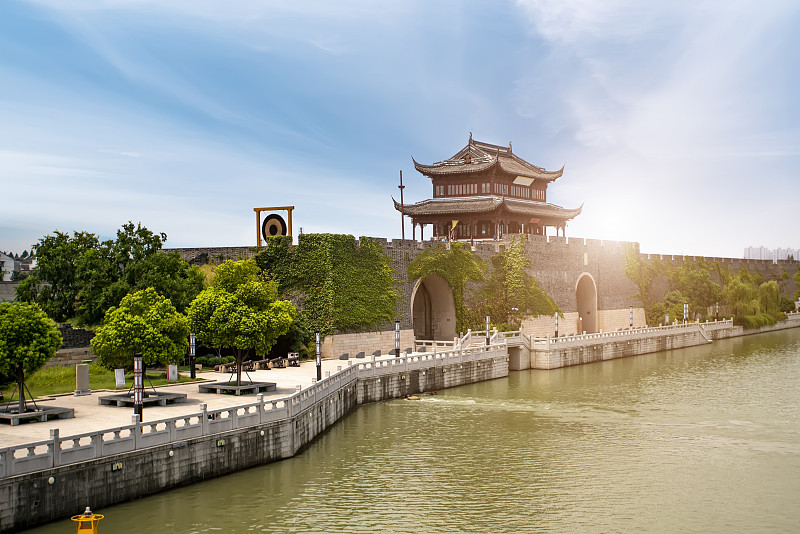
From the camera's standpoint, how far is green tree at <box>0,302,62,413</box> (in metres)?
18.7

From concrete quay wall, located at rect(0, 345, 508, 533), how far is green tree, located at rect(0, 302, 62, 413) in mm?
3351

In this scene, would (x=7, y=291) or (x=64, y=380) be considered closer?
(x=64, y=380)

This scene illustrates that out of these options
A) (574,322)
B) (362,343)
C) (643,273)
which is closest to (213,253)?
(362,343)

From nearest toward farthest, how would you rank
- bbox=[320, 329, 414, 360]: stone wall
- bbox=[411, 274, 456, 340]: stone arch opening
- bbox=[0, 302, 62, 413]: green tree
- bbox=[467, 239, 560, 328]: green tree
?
bbox=[0, 302, 62, 413]: green tree < bbox=[320, 329, 414, 360]: stone wall < bbox=[411, 274, 456, 340]: stone arch opening < bbox=[467, 239, 560, 328]: green tree

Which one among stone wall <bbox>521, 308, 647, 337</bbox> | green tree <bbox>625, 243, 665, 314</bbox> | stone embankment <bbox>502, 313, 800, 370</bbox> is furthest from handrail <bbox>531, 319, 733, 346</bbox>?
green tree <bbox>625, 243, 665, 314</bbox>

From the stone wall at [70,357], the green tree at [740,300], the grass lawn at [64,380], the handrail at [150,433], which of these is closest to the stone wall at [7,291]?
the stone wall at [70,357]

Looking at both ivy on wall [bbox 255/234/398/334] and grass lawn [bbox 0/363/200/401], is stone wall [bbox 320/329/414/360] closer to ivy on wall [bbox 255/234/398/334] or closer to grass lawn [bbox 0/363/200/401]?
ivy on wall [bbox 255/234/398/334]

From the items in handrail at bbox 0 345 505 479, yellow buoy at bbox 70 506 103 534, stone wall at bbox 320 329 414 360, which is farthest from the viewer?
stone wall at bbox 320 329 414 360

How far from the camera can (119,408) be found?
21469 mm

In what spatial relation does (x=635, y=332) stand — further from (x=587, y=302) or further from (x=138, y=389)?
(x=138, y=389)

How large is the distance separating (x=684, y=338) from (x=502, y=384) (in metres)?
24.4

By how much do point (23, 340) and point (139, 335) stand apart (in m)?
3.38

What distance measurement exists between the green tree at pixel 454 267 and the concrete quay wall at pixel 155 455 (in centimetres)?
1655

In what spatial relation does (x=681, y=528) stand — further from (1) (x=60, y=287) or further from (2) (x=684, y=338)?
(2) (x=684, y=338)
